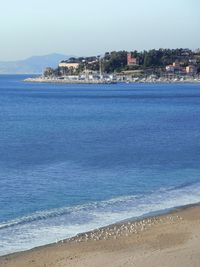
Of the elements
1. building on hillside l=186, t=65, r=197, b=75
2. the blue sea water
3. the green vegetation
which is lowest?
building on hillside l=186, t=65, r=197, b=75

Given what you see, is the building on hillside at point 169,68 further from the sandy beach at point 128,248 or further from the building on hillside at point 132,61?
the sandy beach at point 128,248

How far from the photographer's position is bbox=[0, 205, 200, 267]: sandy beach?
13531 millimetres

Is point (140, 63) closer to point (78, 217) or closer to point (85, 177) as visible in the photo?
point (85, 177)

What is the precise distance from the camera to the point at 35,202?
20016 mm

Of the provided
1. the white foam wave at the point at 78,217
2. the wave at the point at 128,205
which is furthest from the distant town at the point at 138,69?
the white foam wave at the point at 78,217

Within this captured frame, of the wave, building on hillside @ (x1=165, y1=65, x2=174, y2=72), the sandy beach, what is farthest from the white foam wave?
building on hillside @ (x1=165, y1=65, x2=174, y2=72)

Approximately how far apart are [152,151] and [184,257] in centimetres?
1955

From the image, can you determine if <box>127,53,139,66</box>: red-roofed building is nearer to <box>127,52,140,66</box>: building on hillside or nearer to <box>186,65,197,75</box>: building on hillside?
<box>127,52,140,66</box>: building on hillside

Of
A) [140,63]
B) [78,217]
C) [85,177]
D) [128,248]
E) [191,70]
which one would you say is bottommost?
[191,70]

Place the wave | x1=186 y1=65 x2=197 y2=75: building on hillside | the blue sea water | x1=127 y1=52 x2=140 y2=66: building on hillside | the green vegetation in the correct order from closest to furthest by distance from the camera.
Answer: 1. the blue sea water
2. the wave
3. x1=186 y1=65 x2=197 y2=75: building on hillside
4. the green vegetation
5. x1=127 y1=52 x2=140 y2=66: building on hillside

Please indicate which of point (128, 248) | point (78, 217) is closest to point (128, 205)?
point (78, 217)

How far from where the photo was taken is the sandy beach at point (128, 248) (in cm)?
1353

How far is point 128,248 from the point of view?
48.3ft

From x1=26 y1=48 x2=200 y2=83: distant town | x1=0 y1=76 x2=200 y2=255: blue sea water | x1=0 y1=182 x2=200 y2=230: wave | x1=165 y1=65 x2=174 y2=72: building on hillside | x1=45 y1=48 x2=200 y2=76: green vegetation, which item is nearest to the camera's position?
x1=0 y1=76 x2=200 y2=255: blue sea water
